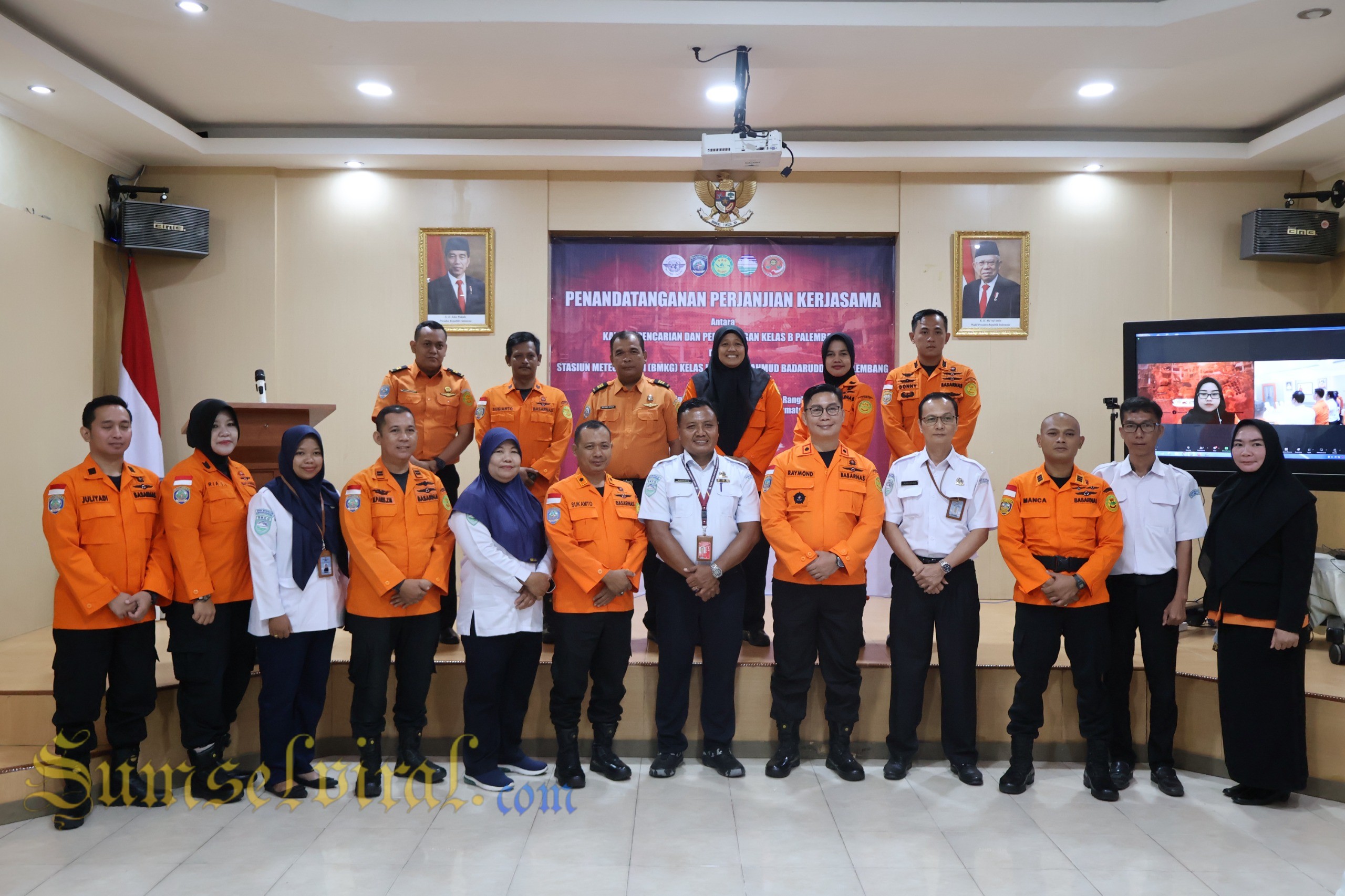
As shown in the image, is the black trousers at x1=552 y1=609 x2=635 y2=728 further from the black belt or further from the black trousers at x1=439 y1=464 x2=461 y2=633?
the black belt

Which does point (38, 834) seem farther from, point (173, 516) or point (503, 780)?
point (503, 780)

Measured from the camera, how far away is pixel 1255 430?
367 centimetres

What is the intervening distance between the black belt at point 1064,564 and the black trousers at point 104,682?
3560 mm

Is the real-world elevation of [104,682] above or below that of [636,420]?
below

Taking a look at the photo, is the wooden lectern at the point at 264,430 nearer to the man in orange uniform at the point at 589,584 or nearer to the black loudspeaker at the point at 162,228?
the man in orange uniform at the point at 589,584

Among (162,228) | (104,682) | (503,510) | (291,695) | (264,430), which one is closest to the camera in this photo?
(104,682)

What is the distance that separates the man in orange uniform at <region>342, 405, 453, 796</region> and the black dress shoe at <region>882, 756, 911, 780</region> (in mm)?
1922

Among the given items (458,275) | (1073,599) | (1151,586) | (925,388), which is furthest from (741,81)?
(1151,586)

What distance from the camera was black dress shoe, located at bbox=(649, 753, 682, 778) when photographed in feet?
12.8

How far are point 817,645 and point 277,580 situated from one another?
222 cm

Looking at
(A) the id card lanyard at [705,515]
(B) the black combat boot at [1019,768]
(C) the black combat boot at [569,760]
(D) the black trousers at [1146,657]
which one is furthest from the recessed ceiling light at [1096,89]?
(C) the black combat boot at [569,760]

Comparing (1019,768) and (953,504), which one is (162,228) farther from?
(1019,768)

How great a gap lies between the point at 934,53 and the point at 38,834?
517cm

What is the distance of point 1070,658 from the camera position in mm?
3793
